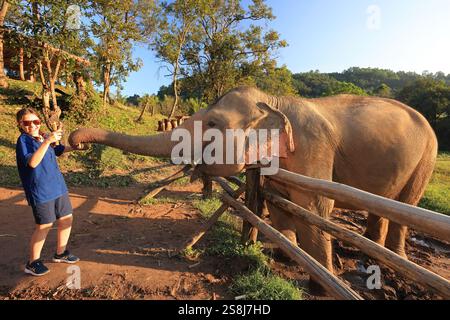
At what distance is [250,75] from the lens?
Result: 2384 cm

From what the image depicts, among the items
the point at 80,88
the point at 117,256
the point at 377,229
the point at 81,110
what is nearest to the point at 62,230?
the point at 117,256

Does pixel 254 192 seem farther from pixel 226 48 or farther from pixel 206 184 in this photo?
pixel 226 48

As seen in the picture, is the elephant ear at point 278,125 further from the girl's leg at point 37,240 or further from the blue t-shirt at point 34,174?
the girl's leg at point 37,240

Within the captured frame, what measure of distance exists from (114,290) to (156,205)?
3683 millimetres

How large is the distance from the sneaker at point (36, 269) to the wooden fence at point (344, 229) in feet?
5.46

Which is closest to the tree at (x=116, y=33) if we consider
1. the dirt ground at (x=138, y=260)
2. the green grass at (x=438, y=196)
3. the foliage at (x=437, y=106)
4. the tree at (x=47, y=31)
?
the tree at (x=47, y=31)

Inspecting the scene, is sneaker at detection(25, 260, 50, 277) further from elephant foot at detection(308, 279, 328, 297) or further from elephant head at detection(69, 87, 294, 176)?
elephant foot at detection(308, 279, 328, 297)

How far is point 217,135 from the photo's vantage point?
351 centimetres

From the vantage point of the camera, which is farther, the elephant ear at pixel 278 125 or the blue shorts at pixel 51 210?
the elephant ear at pixel 278 125

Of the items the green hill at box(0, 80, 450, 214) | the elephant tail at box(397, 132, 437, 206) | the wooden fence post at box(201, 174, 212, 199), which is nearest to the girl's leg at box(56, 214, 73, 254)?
the wooden fence post at box(201, 174, 212, 199)

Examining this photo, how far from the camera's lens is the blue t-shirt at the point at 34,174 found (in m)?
3.16

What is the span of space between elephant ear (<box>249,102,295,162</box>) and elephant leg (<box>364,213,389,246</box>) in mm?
2285

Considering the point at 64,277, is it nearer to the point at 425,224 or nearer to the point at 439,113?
the point at 425,224
